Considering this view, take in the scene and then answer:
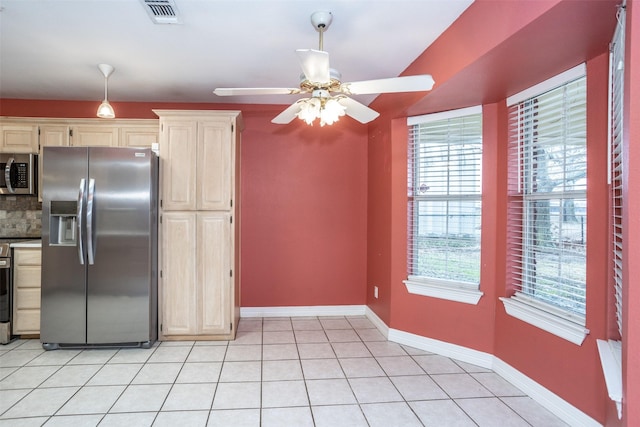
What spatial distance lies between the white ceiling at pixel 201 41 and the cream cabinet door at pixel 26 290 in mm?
1668

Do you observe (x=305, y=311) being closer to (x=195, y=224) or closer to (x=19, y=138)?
(x=195, y=224)

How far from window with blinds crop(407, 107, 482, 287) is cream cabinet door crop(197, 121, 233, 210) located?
1756 millimetres

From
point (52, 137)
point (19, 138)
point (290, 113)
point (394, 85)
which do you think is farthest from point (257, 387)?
point (19, 138)

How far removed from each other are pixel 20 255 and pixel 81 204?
0.94 metres

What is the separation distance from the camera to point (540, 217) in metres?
2.45

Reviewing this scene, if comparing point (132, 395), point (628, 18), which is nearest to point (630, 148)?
point (628, 18)

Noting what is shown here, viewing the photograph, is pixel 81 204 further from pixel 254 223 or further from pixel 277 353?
pixel 277 353

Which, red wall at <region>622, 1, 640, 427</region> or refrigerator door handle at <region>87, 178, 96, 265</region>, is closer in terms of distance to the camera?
red wall at <region>622, 1, 640, 427</region>

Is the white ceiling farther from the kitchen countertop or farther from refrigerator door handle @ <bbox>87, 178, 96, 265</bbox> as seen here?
the kitchen countertop

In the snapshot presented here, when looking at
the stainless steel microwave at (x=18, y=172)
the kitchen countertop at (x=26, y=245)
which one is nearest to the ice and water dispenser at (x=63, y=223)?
the kitchen countertop at (x=26, y=245)

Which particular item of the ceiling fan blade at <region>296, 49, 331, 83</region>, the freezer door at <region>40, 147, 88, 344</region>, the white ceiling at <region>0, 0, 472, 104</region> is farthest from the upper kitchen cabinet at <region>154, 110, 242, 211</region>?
the ceiling fan blade at <region>296, 49, 331, 83</region>

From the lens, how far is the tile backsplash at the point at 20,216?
380cm

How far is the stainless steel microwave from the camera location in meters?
3.51

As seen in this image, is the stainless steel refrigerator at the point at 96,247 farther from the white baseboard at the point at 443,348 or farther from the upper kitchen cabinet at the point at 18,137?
the white baseboard at the point at 443,348
